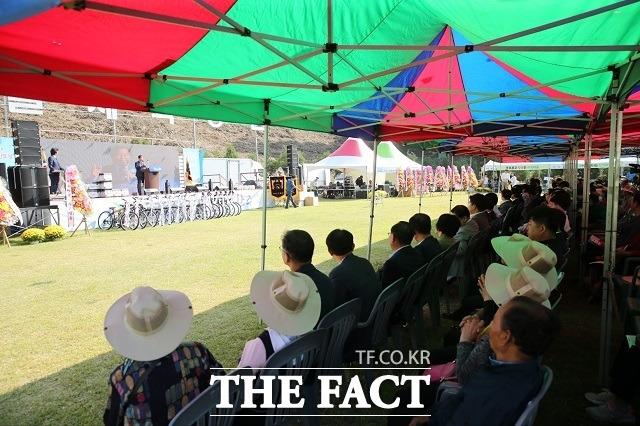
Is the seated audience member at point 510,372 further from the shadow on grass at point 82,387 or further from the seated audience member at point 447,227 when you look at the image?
the seated audience member at point 447,227

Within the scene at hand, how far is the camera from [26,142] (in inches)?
479

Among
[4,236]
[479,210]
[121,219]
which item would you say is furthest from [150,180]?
[479,210]

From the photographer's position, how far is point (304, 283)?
220 cm

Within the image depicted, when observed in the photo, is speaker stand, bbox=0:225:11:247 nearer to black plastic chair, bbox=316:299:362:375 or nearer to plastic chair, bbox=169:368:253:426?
black plastic chair, bbox=316:299:362:375

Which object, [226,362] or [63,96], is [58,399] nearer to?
[226,362]

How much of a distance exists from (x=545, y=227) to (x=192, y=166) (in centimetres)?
2337

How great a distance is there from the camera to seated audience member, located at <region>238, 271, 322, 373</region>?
6.73ft

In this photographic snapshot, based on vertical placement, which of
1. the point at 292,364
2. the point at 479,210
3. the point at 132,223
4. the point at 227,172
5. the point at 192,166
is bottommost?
the point at 132,223

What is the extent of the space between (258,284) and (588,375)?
9.69ft

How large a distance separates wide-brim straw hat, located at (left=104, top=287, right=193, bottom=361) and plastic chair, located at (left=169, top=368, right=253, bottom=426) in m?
0.33

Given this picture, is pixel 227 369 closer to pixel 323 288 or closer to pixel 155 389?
pixel 323 288

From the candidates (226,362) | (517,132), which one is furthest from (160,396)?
(517,132)

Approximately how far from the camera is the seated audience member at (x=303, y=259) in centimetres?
267

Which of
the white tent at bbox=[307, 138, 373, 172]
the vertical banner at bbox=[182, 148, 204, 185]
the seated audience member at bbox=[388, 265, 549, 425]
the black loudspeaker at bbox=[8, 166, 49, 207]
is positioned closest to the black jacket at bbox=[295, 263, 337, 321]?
the seated audience member at bbox=[388, 265, 549, 425]
